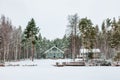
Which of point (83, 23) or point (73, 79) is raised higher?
point (83, 23)

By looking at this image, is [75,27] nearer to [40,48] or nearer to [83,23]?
[83,23]

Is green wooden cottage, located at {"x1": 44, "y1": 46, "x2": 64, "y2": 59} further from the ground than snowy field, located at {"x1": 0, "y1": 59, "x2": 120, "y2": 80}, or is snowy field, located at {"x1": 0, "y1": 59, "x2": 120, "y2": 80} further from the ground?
green wooden cottage, located at {"x1": 44, "y1": 46, "x2": 64, "y2": 59}

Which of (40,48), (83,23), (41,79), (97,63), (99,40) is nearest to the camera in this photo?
(41,79)

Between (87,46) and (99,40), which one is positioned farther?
(99,40)

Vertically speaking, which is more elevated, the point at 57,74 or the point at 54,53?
the point at 54,53

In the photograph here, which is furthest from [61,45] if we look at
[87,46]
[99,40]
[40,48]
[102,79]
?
[102,79]

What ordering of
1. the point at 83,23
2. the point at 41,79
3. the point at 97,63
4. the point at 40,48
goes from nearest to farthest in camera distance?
the point at 41,79
the point at 97,63
the point at 83,23
the point at 40,48

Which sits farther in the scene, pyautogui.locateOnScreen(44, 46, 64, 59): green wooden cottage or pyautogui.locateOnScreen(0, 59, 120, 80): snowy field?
pyautogui.locateOnScreen(44, 46, 64, 59): green wooden cottage

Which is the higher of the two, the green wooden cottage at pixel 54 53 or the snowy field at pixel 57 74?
the green wooden cottage at pixel 54 53

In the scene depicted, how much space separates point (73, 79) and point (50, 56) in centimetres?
8181

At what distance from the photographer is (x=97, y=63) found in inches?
1850

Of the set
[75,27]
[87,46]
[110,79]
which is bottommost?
[110,79]

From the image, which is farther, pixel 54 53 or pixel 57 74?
pixel 54 53

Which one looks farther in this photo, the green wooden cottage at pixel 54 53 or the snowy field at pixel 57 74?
the green wooden cottage at pixel 54 53
